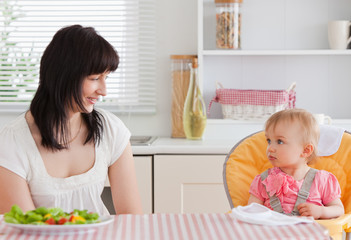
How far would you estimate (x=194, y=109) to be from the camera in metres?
3.24

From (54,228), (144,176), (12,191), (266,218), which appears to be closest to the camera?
(54,228)

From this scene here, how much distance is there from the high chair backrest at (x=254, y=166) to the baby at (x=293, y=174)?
0.07 m

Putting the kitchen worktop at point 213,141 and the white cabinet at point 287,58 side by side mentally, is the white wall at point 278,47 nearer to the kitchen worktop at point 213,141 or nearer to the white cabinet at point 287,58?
the white cabinet at point 287,58

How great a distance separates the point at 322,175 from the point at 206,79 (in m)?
1.51

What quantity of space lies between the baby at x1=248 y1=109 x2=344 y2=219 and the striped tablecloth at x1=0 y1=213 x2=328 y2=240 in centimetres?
60

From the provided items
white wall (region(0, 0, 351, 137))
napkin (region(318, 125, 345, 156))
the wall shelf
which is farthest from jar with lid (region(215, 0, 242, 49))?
napkin (region(318, 125, 345, 156))

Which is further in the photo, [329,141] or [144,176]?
[144,176]

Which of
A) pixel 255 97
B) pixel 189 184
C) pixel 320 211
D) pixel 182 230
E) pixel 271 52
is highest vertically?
pixel 271 52

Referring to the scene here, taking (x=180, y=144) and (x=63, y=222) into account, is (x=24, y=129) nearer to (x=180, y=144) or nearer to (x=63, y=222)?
(x=63, y=222)

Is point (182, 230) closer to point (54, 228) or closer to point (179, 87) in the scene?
point (54, 228)

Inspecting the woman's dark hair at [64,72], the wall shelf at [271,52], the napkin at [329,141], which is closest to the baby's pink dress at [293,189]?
the napkin at [329,141]

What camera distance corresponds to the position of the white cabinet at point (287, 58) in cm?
340

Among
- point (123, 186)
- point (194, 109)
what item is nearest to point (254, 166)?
point (123, 186)

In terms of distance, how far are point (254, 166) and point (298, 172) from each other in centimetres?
19
